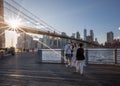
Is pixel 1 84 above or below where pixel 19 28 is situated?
below

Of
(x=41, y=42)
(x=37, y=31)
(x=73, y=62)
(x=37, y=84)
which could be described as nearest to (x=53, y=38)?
(x=41, y=42)

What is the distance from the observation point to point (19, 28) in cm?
5575

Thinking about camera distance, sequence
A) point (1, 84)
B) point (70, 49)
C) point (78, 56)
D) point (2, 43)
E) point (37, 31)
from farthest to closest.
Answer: point (2, 43), point (37, 31), point (70, 49), point (78, 56), point (1, 84)

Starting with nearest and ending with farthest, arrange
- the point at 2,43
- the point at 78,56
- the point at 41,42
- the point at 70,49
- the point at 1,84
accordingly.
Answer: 1. the point at 1,84
2. the point at 78,56
3. the point at 70,49
4. the point at 2,43
5. the point at 41,42

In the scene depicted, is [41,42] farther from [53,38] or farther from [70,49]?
[70,49]

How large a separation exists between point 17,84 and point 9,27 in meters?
44.3

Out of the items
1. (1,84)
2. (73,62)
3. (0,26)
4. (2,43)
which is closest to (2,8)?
(2,43)

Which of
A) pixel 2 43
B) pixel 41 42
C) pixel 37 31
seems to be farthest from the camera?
pixel 41 42

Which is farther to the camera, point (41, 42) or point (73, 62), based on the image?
point (41, 42)

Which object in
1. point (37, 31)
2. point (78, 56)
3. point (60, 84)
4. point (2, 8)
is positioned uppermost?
point (2, 8)

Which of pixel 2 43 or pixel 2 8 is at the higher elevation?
pixel 2 8

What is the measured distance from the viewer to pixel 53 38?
7675cm

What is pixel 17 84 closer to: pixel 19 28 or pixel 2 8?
pixel 19 28

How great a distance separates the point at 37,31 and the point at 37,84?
5124cm
